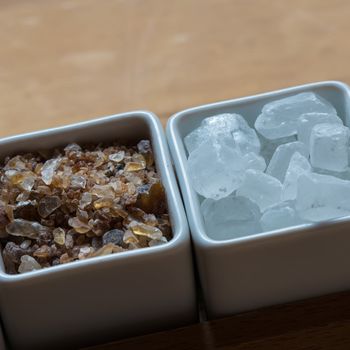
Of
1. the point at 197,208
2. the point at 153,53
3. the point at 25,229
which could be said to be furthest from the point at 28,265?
the point at 153,53

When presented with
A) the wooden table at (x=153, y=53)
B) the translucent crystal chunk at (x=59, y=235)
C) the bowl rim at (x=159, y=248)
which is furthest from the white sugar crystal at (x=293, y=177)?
the wooden table at (x=153, y=53)

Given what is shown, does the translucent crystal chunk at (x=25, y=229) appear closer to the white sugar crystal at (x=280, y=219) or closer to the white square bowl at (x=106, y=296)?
the white square bowl at (x=106, y=296)

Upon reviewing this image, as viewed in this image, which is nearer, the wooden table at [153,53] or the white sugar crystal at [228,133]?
the white sugar crystal at [228,133]

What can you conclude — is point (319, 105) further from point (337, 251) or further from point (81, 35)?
point (81, 35)

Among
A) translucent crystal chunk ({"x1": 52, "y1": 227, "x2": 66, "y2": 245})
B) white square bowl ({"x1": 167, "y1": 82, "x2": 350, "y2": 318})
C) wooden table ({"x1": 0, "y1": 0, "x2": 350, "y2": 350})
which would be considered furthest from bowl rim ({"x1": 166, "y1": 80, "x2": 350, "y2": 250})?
wooden table ({"x1": 0, "y1": 0, "x2": 350, "y2": 350})

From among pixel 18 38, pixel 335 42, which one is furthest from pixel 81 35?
pixel 335 42

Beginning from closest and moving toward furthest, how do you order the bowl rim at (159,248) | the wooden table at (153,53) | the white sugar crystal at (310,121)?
1. the bowl rim at (159,248)
2. the white sugar crystal at (310,121)
3. the wooden table at (153,53)
